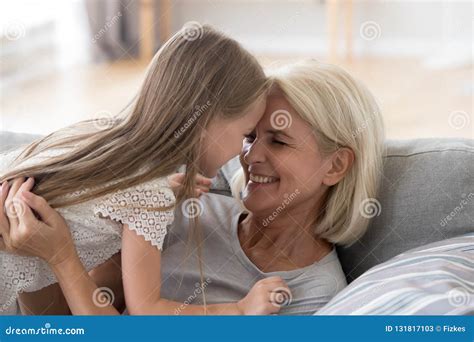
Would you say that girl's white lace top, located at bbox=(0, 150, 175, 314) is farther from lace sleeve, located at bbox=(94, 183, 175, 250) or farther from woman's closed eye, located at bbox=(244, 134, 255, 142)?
woman's closed eye, located at bbox=(244, 134, 255, 142)

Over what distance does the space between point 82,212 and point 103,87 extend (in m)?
3.47

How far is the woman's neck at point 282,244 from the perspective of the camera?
5.82 feet

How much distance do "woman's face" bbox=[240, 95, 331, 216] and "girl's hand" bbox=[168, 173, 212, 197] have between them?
13 cm

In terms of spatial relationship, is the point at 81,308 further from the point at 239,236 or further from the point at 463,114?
the point at 463,114

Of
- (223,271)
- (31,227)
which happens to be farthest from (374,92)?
(31,227)

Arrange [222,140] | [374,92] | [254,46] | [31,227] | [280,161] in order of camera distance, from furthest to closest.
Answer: [254,46]
[374,92]
[280,161]
[222,140]
[31,227]

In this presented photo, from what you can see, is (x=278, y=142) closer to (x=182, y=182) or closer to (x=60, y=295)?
(x=182, y=182)

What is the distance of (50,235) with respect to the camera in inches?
59.9

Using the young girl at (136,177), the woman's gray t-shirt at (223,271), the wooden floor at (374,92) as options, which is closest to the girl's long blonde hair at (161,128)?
the young girl at (136,177)

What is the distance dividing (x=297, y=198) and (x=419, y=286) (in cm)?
37

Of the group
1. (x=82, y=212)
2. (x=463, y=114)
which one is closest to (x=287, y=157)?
(x=82, y=212)

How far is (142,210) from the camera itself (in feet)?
5.08

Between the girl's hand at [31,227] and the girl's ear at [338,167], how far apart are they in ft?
1.81

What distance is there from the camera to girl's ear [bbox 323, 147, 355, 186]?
1.79m
